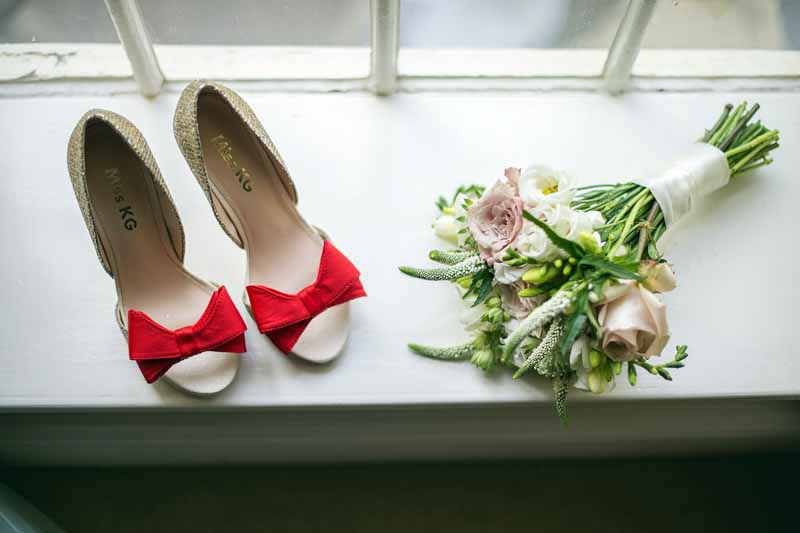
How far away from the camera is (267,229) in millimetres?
966

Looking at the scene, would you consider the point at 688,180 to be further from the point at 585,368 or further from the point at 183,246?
the point at 183,246

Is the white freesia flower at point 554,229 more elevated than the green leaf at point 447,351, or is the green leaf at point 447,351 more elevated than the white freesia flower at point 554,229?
the white freesia flower at point 554,229

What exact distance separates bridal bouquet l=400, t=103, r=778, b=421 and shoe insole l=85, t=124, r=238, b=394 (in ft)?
1.20

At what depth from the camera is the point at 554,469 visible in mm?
1215

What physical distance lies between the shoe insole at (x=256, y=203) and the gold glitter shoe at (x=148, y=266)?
0.29 feet

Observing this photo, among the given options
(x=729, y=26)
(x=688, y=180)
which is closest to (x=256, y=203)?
(x=688, y=180)

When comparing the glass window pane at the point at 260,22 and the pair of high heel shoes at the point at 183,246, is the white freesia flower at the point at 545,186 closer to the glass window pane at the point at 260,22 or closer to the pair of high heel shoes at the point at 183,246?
the pair of high heel shoes at the point at 183,246

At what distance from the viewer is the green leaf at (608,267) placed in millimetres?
717

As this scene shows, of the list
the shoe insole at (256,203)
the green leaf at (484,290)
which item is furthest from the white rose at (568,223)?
the shoe insole at (256,203)

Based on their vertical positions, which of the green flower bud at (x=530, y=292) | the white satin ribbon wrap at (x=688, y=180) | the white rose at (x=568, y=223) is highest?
the white satin ribbon wrap at (x=688, y=180)

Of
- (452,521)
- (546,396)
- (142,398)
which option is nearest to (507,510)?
(452,521)

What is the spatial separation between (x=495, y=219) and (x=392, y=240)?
0.23 m

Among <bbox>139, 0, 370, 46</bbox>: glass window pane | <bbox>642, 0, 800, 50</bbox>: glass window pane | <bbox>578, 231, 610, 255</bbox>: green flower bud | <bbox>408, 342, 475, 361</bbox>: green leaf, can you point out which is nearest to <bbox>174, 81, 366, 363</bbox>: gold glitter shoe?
<bbox>408, 342, 475, 361</bbox>: green leaf

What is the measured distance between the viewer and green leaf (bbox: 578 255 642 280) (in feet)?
2.35
